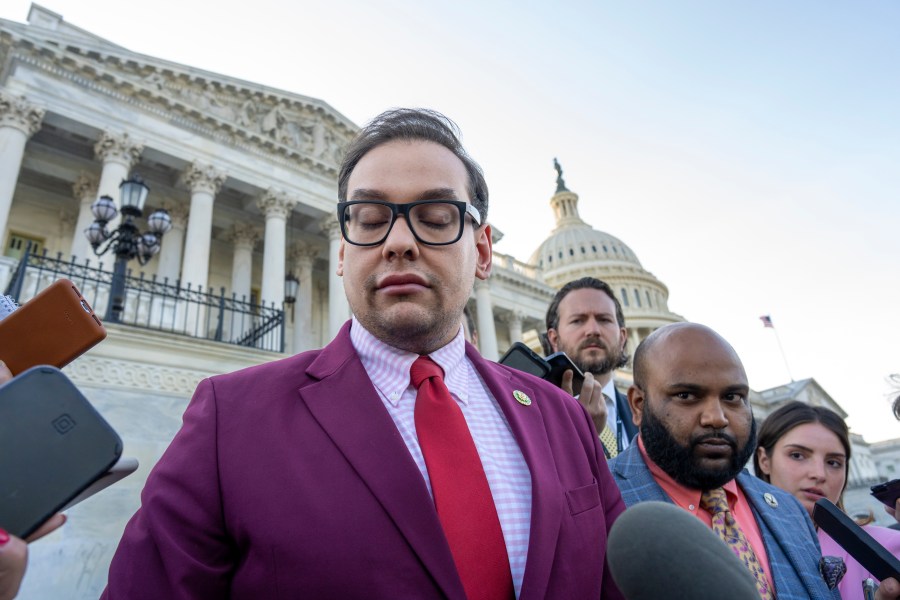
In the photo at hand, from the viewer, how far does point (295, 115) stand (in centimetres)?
2184

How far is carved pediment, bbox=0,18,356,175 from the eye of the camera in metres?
14.9

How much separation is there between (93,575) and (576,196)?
93.4 metres

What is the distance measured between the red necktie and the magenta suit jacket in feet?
0.32

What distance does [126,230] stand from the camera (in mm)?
10234

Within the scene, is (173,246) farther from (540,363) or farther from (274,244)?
(540,363)

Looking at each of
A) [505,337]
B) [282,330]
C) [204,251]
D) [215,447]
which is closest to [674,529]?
[215,447]

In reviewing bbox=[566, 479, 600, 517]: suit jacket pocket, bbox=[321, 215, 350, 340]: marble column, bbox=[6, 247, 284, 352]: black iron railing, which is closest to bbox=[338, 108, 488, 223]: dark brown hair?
bbox=[566, 479, 600, 517]: suit jacket pocket

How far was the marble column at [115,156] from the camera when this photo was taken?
47.6 feet

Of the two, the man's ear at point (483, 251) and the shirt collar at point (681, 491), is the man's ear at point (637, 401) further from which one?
the man's ear at point (483, 251)

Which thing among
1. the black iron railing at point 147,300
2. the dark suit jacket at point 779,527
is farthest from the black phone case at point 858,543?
the black iron railing at point 147,300

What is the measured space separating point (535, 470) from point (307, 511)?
0.72 metres

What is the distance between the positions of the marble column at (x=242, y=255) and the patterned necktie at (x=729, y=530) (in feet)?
57.9

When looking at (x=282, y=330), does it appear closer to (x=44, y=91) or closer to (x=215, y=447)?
(x=44, y=91)

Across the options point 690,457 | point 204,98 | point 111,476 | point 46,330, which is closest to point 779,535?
point 690,457
